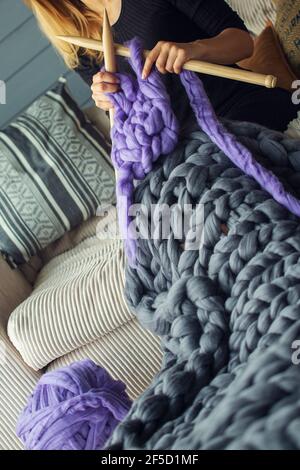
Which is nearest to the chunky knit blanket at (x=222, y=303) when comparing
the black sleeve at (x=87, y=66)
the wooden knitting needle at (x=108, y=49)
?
the wooden knitting needle at (x=108, y=49)

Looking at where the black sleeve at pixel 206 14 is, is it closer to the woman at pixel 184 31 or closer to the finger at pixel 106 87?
the woman at pixel 184 31

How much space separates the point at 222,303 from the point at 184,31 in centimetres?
67

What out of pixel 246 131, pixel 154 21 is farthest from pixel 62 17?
pixel 246 131

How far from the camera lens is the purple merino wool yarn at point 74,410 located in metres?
0.67

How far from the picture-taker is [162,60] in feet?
1.94

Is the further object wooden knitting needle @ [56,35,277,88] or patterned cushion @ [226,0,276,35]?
patterned cushion @ [226,0,276,35]

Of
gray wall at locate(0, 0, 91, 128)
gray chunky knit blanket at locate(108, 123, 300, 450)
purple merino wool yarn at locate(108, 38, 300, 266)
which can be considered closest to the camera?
gray chunky knit blanket at locate(108, 123, 300, 450)

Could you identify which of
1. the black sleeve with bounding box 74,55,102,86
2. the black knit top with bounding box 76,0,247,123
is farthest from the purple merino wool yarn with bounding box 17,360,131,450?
the black sleeve with bounding box 74,55,102,86

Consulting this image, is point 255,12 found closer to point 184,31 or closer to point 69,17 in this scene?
point 184,31

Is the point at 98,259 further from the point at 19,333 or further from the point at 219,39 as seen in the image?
the point at 219,39

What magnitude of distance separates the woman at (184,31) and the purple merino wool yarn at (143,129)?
0.16m

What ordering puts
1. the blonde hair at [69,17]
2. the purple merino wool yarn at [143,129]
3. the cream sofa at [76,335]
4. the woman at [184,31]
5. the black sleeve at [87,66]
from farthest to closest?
the black sleeve at [87,66]
the blonde hair at [69,17]
the cream sofa at [76,335]
the woman at [184,31]
the purple merino wool yarn at [143,129]

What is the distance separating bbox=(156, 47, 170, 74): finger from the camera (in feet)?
1.94

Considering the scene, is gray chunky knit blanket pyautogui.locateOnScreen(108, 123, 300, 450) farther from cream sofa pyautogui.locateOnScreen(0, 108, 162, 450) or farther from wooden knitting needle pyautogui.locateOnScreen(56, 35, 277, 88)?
cream sofa pyautogui.locateOnScreen(0, 108, 162, 450)
